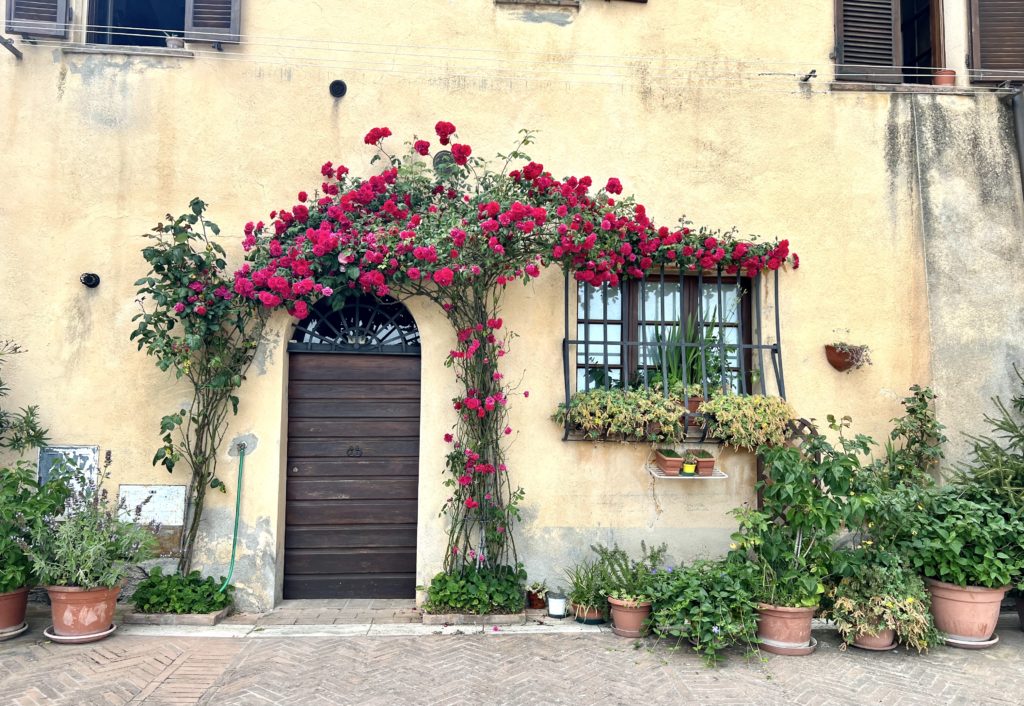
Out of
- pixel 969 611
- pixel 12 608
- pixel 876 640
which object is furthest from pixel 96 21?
pixel 969 611

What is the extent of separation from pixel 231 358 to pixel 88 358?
1.18 m

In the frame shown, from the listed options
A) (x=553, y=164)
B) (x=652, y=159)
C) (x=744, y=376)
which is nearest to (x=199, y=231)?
(x=553, y=164)

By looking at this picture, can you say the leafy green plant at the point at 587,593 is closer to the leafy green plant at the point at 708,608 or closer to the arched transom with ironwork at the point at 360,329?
the leafy green plant at the point at 708,608

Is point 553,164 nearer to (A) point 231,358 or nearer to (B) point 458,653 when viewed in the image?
(A) point 231,358

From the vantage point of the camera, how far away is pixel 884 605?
4930mm

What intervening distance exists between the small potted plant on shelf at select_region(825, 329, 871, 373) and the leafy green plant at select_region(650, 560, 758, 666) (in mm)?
2058

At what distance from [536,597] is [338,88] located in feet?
14.8

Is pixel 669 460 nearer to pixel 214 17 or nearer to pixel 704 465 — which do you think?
pixel 704 465

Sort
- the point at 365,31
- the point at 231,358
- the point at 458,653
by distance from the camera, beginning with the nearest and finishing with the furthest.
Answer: the point at 458,653 → the point at 231,358 → the point at 365,31

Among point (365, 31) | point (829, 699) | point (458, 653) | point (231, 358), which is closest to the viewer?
point (829, 699)

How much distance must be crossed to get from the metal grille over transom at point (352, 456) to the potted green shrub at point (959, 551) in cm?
372

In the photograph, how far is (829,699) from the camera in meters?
4.30

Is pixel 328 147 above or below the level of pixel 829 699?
above

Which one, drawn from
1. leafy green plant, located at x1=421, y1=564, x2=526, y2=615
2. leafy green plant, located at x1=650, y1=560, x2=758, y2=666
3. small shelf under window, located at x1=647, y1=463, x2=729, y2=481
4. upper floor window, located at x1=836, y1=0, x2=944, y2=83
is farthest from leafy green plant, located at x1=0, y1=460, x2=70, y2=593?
upper floor window, located at x1=836, y1=0, x2=944, y2=83
